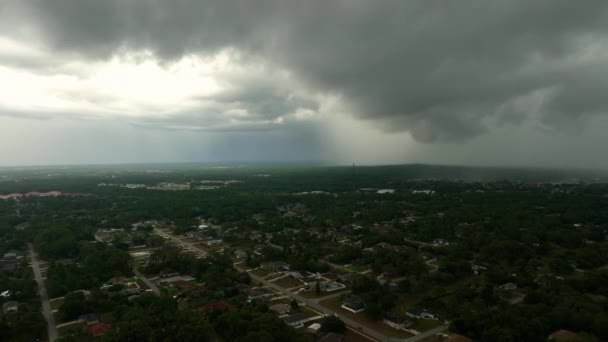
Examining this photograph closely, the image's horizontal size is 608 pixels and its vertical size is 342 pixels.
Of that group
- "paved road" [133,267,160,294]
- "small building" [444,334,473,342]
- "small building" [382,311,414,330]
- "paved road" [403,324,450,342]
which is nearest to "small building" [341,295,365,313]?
"small building" [382,311,414,330]

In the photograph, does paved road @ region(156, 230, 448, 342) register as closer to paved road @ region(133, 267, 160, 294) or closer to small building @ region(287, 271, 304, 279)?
small building @ region(287, 271, 304, 279)

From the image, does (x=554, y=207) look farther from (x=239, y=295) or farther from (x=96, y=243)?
(x=96, y=243)

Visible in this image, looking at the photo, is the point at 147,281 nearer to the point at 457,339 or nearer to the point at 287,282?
the point at 287,282

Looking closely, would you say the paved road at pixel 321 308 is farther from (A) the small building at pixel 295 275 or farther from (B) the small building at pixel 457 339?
(B) the small building at pixel 457 339

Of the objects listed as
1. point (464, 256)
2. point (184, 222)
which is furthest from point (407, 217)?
point (184, 222)

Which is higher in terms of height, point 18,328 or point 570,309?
point 570,309

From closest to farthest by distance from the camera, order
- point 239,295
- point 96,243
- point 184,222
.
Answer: point 239,295 < point 96,243 < point 184,222
